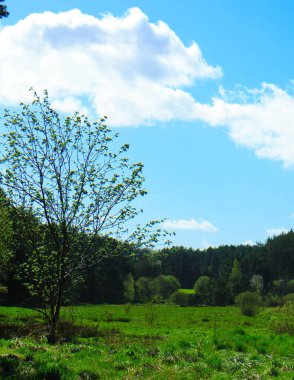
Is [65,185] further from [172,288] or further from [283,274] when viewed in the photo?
[283,274]

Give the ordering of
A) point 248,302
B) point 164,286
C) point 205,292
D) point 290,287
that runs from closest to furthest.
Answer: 1. point 248,302
2. point 205,292
3. point 290,287
4. point 164,286

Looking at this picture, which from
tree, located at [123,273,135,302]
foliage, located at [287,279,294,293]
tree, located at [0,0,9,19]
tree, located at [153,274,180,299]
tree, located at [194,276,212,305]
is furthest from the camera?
tree, located at [153,274,180,299]

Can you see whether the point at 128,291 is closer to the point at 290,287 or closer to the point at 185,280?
the point at 290,287

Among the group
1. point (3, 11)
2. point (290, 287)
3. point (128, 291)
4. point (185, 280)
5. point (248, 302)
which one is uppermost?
point (3, 11)

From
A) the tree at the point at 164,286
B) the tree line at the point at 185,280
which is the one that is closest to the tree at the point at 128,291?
the tree line at the point at 185,280

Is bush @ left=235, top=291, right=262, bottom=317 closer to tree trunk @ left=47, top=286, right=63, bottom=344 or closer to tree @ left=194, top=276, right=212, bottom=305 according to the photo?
tree trunk @ left=47, top=286, right=63, bottom=344

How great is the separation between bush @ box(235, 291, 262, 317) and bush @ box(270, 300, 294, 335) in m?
40.7

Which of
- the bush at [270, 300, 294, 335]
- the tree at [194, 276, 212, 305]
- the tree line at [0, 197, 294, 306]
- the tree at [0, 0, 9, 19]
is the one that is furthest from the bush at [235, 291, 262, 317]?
the tree at [0, 0, 9, 19]

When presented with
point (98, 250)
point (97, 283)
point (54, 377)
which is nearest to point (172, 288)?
point (97, 283)

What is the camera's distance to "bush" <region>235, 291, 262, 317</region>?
65.7 meters

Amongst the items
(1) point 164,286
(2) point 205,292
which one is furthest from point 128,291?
(2) point 205,292

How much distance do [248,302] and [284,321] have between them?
1679 inches

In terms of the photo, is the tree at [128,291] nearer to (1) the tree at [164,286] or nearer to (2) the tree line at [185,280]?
(2) the tree line at [185,280]

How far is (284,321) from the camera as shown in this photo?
2478 cm
